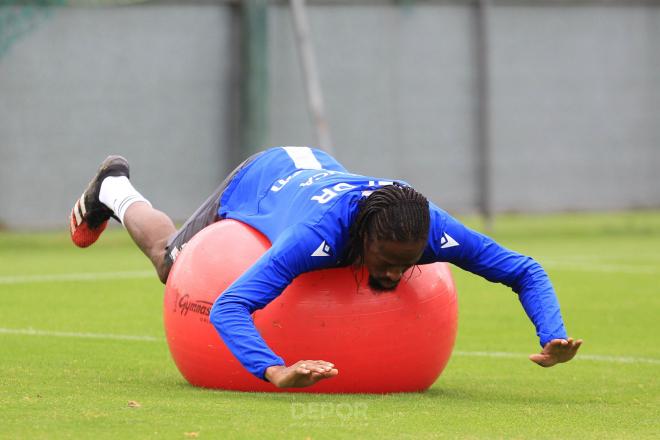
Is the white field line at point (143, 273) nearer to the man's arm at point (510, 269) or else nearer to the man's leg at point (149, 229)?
the man's leg at point (149, 229)

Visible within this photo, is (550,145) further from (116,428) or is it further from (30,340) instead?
(116,428)

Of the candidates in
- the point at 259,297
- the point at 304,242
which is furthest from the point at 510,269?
the point at 259,297

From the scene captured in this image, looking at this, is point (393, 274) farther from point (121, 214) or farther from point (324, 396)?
point (121, 214)

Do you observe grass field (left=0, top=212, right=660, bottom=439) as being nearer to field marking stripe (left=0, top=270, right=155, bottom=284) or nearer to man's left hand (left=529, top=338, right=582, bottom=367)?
field marking stripe (left=0, top=270, right=155, bottom=284)

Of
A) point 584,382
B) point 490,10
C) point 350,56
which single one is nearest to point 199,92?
point 350,56

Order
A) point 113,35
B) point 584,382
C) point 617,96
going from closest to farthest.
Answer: point 584,382, point 113,35, point 617,96

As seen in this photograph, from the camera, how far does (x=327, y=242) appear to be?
5.98 m

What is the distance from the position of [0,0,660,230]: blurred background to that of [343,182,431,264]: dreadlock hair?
11112 mm

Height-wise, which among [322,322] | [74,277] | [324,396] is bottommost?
[74,277]

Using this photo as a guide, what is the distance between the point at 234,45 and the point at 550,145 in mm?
4988

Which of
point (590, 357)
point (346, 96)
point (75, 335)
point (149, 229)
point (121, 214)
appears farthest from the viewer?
point (346, 96)

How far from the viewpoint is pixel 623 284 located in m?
12.7

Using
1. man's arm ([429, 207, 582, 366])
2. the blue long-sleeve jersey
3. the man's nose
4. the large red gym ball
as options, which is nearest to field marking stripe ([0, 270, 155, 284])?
the blue long-sleeve jersey

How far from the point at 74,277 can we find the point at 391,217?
764cm
